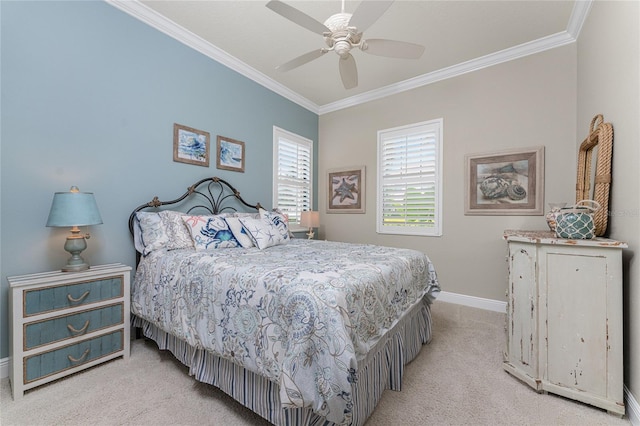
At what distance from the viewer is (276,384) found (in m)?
1.33

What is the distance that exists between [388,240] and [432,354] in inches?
76.2

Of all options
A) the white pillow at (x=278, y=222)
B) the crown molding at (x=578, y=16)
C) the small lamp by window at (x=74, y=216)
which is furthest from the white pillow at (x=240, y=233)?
the crown molding at (x=578, y=16)

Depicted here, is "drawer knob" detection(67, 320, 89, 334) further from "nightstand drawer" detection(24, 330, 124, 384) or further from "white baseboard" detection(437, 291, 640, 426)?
"white baseboard" detection(437, 291, 640, 426)

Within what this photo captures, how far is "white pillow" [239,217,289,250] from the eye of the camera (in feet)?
8.20

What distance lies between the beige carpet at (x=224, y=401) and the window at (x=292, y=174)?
2.49m

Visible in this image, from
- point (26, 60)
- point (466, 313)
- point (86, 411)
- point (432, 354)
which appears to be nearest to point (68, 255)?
point (86, 411)

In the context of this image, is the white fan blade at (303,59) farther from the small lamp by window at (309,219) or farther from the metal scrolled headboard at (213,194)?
the small lamp by window at (309,219)

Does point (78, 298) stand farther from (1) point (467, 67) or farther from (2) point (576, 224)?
(1) point (467, 67)

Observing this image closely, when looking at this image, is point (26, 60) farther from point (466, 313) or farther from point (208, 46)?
point (466, 313)

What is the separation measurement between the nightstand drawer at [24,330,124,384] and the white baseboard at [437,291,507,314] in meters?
3.52

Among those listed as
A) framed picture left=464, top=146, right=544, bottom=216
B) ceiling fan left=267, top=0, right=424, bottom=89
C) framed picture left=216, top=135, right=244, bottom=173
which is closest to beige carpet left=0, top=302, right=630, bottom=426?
framed picture left=464, top=146, right=544, bottom=216

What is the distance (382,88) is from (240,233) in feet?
9.91

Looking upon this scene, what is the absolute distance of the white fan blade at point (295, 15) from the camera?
1.68m

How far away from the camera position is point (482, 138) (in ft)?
10.6
